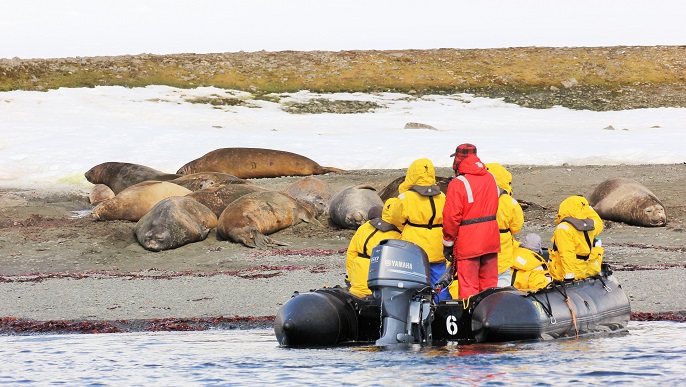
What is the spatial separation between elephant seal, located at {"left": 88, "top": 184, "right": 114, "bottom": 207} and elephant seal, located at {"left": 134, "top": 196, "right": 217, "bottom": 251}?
356cm

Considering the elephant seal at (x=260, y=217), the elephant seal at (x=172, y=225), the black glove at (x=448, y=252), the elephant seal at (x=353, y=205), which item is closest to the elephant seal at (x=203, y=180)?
the elephant seal at (x=260, y=217)

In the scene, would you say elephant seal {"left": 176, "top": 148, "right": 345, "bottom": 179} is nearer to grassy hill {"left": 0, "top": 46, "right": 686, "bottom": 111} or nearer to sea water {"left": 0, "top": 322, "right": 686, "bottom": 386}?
sea water {"left": 0, "top": 322, "right": 686, "bottom": 386}

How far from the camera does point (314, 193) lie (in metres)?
17.6

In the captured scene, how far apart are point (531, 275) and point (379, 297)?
5.00ft

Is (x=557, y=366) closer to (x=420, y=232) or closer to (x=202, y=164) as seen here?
(x=420, y=232)

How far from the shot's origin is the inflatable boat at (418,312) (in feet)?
27.0

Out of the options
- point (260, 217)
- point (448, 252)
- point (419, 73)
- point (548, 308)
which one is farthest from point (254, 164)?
point (419, 73)

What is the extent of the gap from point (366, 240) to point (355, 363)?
4.62 feet

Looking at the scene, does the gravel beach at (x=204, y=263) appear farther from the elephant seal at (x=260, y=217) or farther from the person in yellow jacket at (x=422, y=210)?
the person in yellow jacket at (x=422, y=210)

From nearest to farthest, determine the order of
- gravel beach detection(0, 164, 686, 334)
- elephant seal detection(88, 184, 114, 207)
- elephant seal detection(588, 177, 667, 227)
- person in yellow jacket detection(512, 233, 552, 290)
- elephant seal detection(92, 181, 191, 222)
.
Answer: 1. person in yellow jacket detection(512, 233, 552, 290)
2. gravel beach detection(0, 164, 686, 334)
3. elephant seal detection(588, 177, 667, 227)
4. elephant seal detection(92, 181, 191, 222)
5. elephant seal detection(88, 184, 114, 207)

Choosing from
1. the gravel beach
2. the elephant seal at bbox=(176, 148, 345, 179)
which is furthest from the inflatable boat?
the elephant seal at bbox=(176, 148, 345, 179)

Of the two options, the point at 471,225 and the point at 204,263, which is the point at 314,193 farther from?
A: the point at 471,225

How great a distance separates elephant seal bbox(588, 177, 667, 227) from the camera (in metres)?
14.8

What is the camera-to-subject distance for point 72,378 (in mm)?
7883
